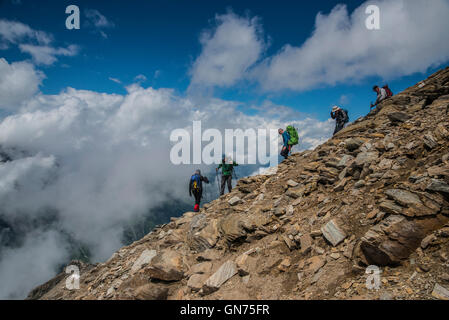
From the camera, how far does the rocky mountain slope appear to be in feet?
18.2

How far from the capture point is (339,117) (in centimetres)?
2002

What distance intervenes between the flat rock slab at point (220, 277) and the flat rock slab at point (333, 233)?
3.78 meters

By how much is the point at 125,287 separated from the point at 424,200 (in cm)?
1243

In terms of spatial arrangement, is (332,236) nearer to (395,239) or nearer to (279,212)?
(395,239)

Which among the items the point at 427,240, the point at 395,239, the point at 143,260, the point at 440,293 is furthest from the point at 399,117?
the point at 143,260

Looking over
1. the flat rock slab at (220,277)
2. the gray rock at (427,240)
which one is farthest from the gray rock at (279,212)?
the gray rock at (427,240)

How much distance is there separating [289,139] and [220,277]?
14.7m

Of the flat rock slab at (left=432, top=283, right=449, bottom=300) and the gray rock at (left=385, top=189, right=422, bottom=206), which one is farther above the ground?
the gray rock at (left=385, top=189, right=422, bottom=206)

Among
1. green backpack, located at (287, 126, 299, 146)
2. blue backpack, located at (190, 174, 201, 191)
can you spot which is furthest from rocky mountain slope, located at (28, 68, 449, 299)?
green backpack, located at (287, 126, 299, 146)

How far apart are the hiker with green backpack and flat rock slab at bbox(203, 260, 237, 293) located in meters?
13.7

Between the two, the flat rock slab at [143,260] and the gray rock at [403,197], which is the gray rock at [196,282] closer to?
the flat rock slab at [143,260]

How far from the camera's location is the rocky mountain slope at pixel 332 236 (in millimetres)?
5547

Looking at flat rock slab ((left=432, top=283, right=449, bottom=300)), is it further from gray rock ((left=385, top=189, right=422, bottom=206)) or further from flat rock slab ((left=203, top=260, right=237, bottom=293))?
flat rock slab ((left=203, top=260, right=237, bottom=293))
